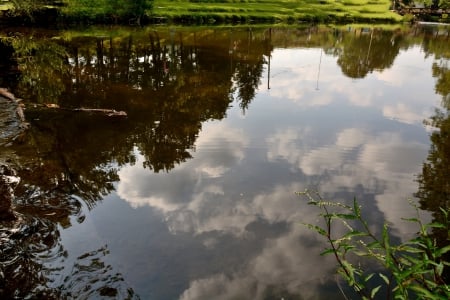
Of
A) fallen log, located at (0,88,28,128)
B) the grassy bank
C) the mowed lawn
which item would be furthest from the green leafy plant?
the mowed lawn

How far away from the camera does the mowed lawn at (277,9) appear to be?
6919 cm

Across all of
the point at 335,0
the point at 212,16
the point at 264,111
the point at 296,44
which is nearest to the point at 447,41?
the point at 296,44

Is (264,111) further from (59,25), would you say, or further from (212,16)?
(212,16)

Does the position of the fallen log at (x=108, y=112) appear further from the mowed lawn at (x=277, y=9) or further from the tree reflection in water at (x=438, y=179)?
the mowed lawn at (x=277, y=9)

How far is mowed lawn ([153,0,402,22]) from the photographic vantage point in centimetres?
→ 6919

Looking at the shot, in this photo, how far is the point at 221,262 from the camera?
9.63 metres

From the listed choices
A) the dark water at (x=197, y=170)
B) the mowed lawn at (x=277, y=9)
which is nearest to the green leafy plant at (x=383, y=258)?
the dark water at (x=197, y=170)

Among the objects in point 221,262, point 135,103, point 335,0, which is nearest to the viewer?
point 221,262

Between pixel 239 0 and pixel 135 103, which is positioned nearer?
pixel 135 103

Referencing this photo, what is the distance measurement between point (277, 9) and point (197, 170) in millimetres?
77664

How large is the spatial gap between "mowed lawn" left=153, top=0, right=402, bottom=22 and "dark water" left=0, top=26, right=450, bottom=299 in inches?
1525

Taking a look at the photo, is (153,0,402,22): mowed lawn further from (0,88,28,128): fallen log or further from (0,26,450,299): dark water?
(0,88,28,128): fallen log

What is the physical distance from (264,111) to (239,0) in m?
69.9

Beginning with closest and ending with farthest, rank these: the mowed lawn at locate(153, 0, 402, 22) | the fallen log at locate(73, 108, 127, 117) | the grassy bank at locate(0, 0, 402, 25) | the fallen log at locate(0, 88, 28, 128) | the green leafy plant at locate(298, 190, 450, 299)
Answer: the green leafy plant at locate(298, 190, 450, 299) < the fallen log at locate(0, 88, 28, 128) < the fallen log at locate(73, 108, 127, 117) < the grassy bank at locate(0, 0, 402, 25) < the mowed lawn at locate(153, 0, 402, 22)
